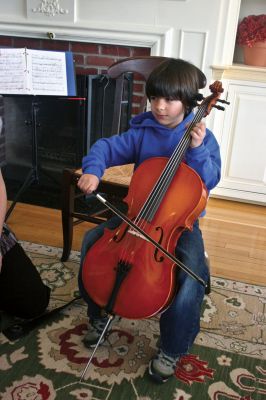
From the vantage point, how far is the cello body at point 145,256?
3.47ft

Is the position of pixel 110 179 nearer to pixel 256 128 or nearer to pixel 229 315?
pixel 229 315

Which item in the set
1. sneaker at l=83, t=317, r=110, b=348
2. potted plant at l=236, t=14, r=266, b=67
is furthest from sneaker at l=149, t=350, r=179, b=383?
potted plant at l=236, t=14, r=266, b=67

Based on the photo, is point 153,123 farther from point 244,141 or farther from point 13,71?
point 244,141

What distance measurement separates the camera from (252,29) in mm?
2346

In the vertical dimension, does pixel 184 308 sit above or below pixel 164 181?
below

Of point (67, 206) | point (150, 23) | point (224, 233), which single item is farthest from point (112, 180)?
point (150, 23)

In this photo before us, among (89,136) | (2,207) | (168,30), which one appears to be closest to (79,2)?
(168,30)

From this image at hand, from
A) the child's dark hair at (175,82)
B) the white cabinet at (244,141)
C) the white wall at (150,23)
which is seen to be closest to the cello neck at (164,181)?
the child's dark hair at (175,82)

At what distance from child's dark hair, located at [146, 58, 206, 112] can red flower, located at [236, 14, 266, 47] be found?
4.47 ft

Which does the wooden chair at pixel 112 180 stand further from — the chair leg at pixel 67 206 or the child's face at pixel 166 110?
the child's face at pixel 166 110

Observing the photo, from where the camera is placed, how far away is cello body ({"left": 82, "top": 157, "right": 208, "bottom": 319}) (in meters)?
1.06

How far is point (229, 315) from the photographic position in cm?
150

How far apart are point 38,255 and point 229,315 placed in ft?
2.80

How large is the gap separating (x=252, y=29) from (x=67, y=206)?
1534 mm
